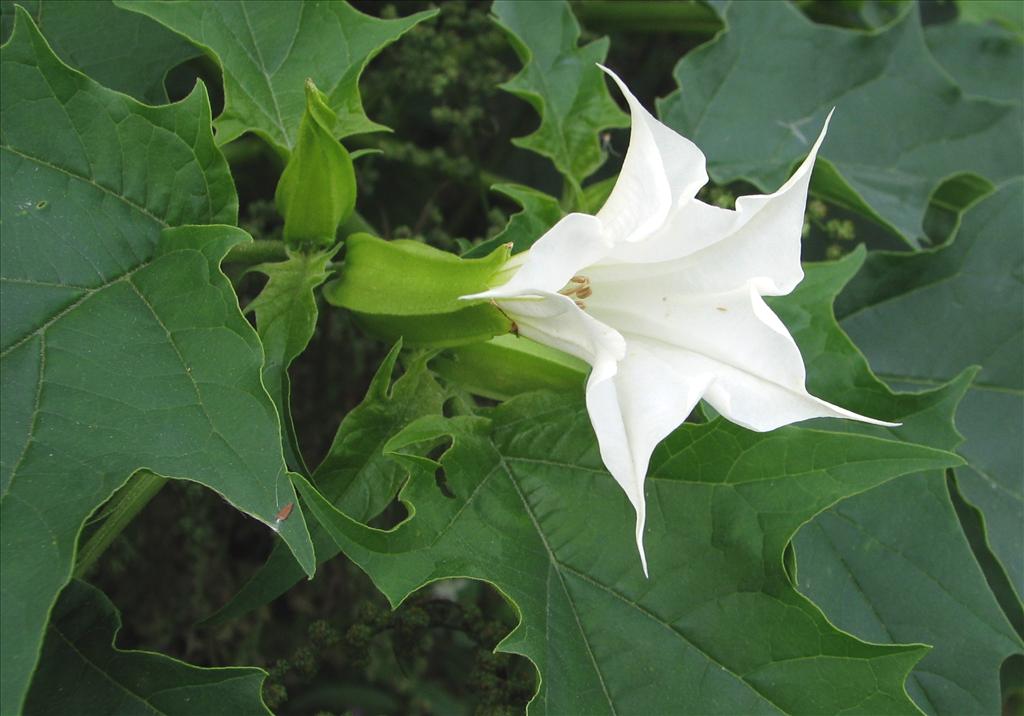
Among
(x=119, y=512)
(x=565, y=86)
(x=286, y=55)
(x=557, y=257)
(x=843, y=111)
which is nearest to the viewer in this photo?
(x=557, y=257)

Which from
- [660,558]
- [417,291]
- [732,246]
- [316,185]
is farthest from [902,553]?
[316,185]

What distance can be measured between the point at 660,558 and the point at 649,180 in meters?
0.28

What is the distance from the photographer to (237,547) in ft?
4.39

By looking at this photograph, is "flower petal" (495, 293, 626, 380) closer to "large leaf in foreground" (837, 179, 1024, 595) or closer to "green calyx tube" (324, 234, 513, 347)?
"green calyx tube" (324, 234, 513, 347)

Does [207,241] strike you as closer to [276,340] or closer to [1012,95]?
[276,340]

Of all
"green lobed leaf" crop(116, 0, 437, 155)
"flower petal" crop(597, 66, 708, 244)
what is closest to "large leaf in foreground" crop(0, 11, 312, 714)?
→ "green lobed leaf" crop(116, 0, 437, 155)

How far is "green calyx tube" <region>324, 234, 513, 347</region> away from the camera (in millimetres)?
771

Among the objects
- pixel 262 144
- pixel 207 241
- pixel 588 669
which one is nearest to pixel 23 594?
pixel 207 241

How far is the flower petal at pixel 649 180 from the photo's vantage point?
0.67 metres

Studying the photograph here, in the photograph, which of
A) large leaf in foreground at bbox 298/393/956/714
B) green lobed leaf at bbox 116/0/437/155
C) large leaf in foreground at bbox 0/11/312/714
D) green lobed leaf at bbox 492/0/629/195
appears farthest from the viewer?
green lobed leaf at bbox 492/0/629/195

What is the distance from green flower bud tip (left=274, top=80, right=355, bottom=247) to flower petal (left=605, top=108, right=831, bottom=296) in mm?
238

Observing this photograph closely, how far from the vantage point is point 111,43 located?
0.93m

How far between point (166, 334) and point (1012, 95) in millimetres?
Result: 1124

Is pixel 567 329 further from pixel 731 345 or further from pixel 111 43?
pixel 111 43
